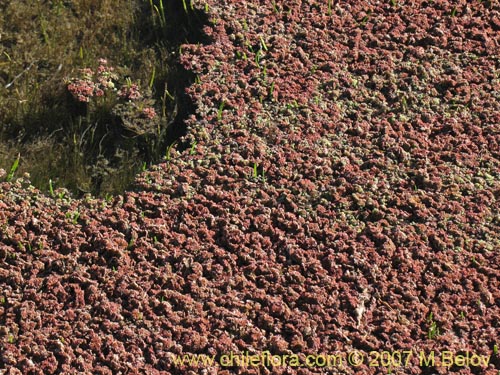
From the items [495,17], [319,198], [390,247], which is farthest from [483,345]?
[495,17]

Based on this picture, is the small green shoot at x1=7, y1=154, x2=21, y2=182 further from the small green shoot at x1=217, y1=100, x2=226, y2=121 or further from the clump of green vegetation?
the small green shoot at x1=217, y1=100, x2=226, y2=121

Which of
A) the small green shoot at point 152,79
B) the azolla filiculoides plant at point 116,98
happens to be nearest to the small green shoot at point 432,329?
the azolla filiculoides plant at point 116,98

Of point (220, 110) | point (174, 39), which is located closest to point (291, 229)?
point (220, 110)

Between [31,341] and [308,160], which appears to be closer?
[31,341]

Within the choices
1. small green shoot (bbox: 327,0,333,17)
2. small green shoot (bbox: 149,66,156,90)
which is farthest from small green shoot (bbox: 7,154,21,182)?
small green shoot (bbox: 327,0,333,17)

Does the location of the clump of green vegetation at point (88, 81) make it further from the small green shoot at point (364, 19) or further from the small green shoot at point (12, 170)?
the small green shoot at point (364, 19)

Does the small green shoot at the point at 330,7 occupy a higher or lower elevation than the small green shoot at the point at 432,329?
higher

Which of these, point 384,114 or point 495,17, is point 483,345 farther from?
point 495,17

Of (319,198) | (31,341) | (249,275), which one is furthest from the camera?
(319,198)

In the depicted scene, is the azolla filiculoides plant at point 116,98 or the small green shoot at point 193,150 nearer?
the small green shoot at point 193,150
